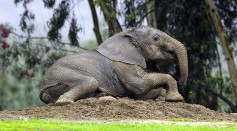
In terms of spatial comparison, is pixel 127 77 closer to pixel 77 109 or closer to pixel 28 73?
pixel 77 109

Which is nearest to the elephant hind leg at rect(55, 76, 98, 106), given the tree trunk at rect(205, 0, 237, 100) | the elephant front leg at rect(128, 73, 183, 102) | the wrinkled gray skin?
the wrinkled gray skin

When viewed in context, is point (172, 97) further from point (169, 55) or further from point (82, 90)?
point (82, 90)

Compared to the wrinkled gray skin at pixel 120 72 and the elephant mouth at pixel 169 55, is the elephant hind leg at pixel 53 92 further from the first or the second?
the elephant mouth at pixel 169 55

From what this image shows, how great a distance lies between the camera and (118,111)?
1251cm

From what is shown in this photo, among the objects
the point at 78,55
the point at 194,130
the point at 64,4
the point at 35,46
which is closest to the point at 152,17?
the point at 64,4

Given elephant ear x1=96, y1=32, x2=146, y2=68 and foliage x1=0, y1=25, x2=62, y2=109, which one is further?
foliage x1=0, y1=25, x2=62, y2=109

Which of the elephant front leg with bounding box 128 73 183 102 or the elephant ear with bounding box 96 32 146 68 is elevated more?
the elephant ear with bounding box 96 32 146 68

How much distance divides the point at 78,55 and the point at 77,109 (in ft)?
6.51

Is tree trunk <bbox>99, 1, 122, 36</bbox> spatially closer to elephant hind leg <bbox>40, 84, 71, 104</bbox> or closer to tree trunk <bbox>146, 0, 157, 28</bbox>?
tree trunk <bbox>146, 0, 157, 28</bbox>

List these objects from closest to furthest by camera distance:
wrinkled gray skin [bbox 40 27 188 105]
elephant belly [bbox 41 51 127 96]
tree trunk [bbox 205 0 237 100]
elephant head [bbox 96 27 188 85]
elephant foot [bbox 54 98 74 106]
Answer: elephant foot [bbox 54 98 74 106] → wrinkled gray skin [bbox 40 27 188 105] → elephant belly [bbox 41 51 127 96] → elephant head [bbox 96 27 188 85] → tree trunk [bbox 205 0 237 100]

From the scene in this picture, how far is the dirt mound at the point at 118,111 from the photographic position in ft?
40.1

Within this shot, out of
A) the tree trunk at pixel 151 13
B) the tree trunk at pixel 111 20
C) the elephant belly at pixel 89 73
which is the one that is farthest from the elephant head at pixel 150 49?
the tree trunk at pixel 151 13

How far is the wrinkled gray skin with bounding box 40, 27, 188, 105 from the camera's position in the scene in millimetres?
13797

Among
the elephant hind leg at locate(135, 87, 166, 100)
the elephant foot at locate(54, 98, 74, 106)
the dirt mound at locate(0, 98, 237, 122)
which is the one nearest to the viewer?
the dirt mound at locate(0, 98, 237, 122)
